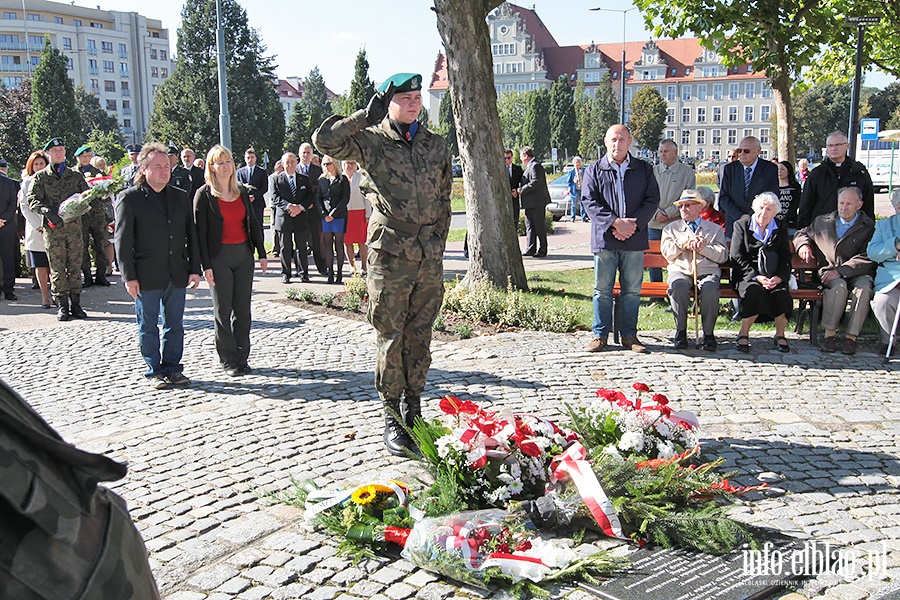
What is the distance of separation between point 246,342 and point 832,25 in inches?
498

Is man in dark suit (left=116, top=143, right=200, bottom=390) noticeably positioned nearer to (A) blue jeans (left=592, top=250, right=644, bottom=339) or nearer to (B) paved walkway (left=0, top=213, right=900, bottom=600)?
(B) paved walkway (left=0, top=213, right=900, bottom=600)

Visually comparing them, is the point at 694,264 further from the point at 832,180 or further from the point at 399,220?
the point at 399,220

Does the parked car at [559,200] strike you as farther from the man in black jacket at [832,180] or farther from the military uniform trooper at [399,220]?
the military uniform trooper at [399,220]

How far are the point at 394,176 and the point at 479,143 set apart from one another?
5469 millimetres

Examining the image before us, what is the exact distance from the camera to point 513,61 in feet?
399

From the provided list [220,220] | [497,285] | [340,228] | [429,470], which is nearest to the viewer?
[429,470]

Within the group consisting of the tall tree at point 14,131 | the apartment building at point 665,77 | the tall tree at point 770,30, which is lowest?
the tall tree at point 770,30

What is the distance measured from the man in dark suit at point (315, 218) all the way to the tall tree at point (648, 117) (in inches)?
3182

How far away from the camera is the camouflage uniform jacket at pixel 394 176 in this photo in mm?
5496

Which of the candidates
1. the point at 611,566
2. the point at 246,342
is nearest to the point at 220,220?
the point at 246,342

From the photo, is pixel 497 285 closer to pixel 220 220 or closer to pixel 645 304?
pixel 645 304

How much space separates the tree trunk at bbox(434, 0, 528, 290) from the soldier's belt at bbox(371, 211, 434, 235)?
5257mm

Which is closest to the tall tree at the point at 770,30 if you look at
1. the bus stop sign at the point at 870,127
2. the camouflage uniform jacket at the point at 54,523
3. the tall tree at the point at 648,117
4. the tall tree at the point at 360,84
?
the camouflage uniform jacket at the point at 54,523

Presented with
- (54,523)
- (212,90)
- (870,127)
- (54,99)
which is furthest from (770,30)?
(54,99)
